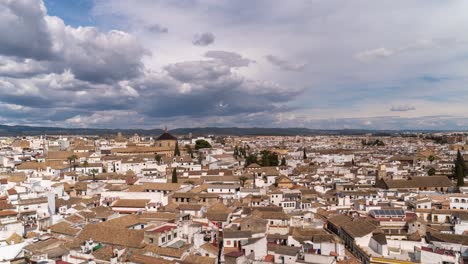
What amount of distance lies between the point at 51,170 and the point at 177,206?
89.3ft

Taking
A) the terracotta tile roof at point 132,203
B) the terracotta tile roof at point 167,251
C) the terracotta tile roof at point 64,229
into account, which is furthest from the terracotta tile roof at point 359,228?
the terracotta tile roof at point 64,229

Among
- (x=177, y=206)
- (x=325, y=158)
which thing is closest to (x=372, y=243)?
(x=177, y=206)

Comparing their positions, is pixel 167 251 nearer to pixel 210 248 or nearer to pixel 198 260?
pixel 198 260

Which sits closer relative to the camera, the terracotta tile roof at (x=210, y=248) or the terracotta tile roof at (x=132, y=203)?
the terracotta tile roof at (x=210, y=248)

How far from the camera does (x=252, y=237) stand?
23.6 metres

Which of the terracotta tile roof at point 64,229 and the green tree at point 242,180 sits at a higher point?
the green tree at point 242,180

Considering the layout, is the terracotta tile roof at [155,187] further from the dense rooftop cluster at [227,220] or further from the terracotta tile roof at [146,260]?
the terracotta tile roof at [146,260]

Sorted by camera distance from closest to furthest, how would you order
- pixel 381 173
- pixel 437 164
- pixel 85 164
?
pixel 381 173 → pixel 85 164 → pixel 437 164

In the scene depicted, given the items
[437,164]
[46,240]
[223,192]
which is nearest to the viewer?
[46,240]

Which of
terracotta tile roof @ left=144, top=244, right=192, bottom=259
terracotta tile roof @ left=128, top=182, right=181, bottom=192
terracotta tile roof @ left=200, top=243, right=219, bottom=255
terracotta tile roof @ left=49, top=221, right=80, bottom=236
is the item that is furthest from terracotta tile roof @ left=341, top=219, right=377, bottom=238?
terracotta tile roof @ left=49, top=221, right=80, bottom=236

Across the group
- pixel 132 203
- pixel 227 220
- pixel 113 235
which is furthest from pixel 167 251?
pixel 132 203

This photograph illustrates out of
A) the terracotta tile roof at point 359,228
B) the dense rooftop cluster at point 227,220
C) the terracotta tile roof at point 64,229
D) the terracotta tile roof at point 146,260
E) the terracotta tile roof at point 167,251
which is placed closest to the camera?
the terracotta tile roof at point 146,260

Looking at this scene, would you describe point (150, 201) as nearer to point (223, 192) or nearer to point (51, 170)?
point (223, 192)

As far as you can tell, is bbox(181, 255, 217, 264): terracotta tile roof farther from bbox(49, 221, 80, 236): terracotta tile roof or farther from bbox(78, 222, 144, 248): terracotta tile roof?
bbox(49, 221, 80, 236): terracotta tile roof
